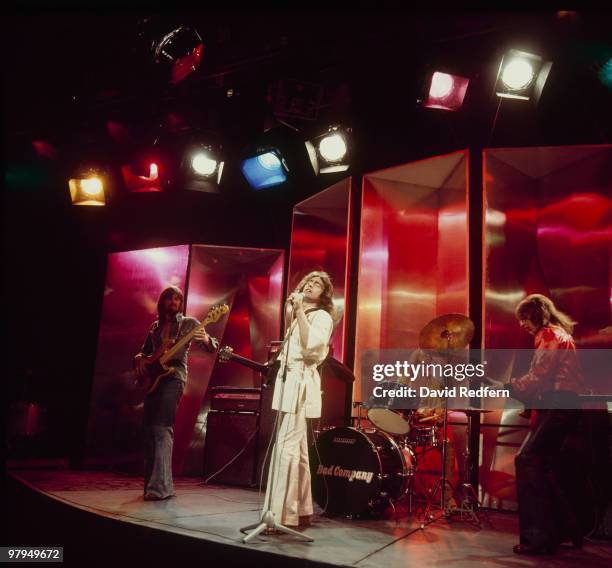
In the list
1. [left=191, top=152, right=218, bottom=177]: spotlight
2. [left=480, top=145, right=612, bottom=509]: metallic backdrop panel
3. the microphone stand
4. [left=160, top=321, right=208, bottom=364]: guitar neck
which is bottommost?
the microphone stand

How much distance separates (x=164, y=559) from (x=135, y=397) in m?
4.54

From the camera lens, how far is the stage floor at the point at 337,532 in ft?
10.9

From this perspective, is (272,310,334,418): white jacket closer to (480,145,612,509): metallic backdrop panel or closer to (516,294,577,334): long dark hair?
(516,294,577,334): long dark hair

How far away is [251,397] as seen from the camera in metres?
6.53

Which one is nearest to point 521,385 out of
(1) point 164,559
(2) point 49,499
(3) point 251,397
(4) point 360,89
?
(1) point 164,559

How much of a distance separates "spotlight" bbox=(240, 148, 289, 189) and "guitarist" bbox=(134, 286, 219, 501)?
2900mm

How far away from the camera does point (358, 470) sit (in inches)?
186

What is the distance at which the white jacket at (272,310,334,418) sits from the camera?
12.3ft

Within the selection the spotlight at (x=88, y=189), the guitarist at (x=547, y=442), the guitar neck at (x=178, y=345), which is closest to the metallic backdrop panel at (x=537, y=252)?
the guitarist at (x=547, y=442)

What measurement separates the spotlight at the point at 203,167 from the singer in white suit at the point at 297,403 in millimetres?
4065

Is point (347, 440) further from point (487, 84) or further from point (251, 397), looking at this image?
point (487, 84)

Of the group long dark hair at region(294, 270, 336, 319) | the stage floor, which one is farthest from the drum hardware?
long dark hair at region(294, 270, 336, 319)

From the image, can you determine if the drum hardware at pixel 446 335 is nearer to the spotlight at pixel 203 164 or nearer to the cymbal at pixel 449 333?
the cymbal at pixel 449 333

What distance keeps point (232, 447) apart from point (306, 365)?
305cm
